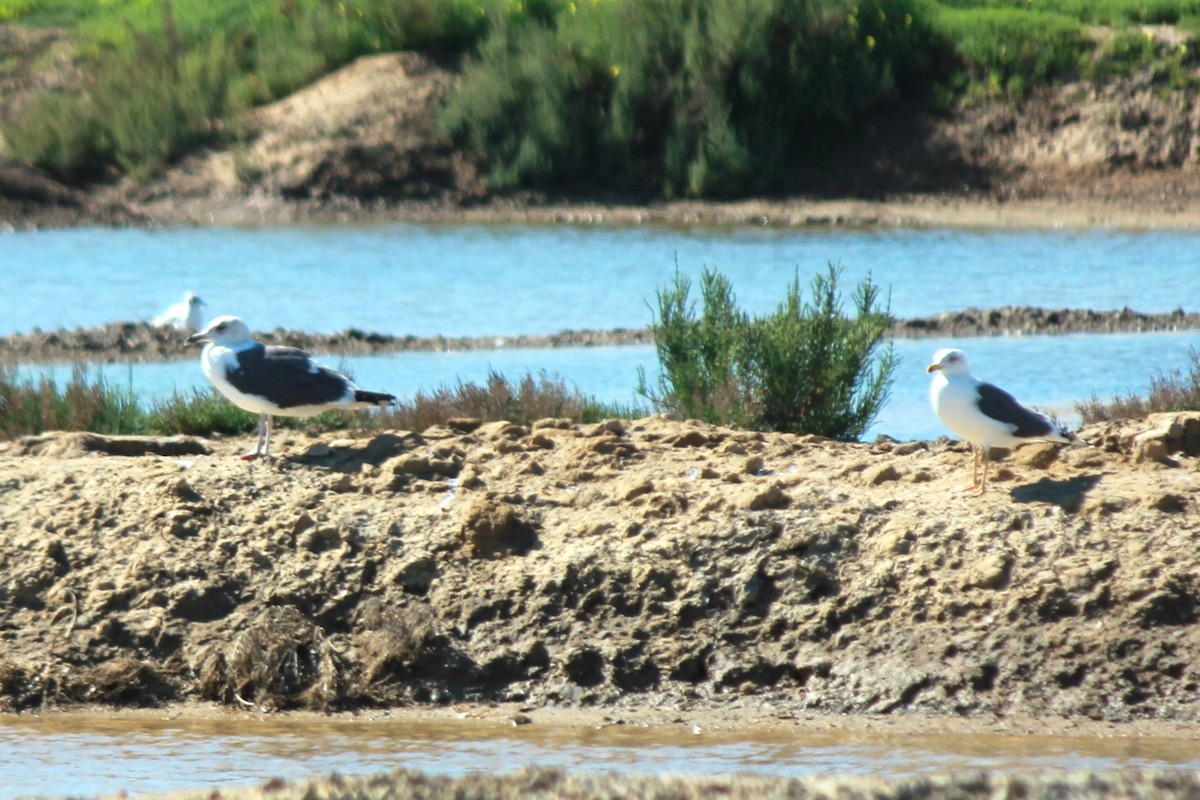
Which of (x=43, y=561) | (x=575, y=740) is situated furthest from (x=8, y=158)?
(x=575, y=740)

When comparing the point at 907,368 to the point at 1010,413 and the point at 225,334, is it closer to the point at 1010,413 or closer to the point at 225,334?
the point at 1010,413

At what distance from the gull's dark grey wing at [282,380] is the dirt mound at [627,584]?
0.42m

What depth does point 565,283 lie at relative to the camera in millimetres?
24031

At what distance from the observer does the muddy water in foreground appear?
7492 millimetres

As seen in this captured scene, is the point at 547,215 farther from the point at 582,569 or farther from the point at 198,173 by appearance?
the point at 582,569

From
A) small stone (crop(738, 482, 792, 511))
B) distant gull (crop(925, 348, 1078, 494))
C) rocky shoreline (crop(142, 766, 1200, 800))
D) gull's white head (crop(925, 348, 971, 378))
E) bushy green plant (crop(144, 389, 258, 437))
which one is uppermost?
gull's white head (crop(925, 348, 971, 378))

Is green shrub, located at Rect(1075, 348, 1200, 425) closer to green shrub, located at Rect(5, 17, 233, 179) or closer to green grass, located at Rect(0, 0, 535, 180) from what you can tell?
green grass, located at Rect(0, 0, 535, 180)

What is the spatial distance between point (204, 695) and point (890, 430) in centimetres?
652

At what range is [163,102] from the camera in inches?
1373

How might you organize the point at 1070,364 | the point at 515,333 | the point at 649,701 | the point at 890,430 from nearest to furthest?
the point at 649,701, the point at 890,430, the point at 1070,364, the point at 515,333

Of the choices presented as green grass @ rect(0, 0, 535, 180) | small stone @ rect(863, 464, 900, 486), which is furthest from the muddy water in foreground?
green grass @ rect(0, 0, 535, 180)

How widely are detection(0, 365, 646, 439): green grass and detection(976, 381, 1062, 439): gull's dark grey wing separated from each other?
4514mm

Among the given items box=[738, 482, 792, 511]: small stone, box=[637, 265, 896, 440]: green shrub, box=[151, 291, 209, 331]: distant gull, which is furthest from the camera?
box=[151, 291, 209, 331]: distant gull

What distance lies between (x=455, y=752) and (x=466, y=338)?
1214cm
